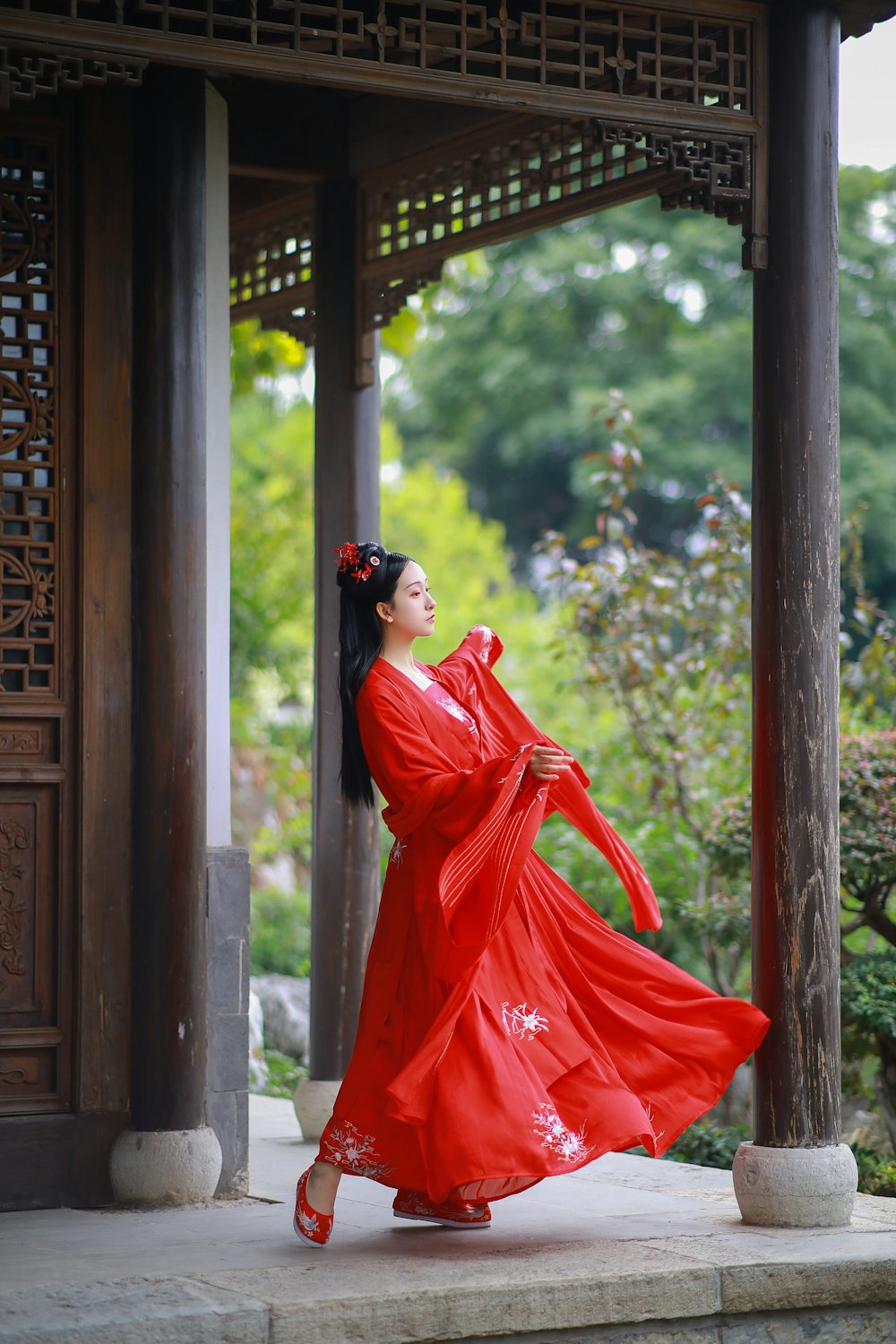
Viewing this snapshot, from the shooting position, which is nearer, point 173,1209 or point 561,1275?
point 561,1275

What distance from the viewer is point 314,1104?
6016mm

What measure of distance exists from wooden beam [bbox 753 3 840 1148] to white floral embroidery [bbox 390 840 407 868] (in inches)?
38.3

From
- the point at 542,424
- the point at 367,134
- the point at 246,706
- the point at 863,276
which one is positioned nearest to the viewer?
the point at 367,134

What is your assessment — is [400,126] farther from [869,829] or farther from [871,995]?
[871,995]

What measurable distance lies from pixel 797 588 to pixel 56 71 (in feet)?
7.44

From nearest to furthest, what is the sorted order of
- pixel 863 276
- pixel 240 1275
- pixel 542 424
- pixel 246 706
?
pixel 240 1275, pixel 246 706, pixel 863 276, pixel 542 424

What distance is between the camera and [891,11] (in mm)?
4816

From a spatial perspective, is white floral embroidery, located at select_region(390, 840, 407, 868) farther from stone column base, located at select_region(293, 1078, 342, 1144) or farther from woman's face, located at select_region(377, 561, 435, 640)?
stone column base, located at select_region(293, 1078, 342, 1144)

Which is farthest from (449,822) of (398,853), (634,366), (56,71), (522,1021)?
(634,366)

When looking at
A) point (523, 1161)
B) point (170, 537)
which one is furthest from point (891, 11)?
point (523, 1161)

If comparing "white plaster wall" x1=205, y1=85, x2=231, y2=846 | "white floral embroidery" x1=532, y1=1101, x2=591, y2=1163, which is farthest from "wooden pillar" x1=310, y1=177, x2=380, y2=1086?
"white floral embroidery" x1=532, y1=1101, x2=591, y2=1163

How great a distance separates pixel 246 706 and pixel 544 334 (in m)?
9.39

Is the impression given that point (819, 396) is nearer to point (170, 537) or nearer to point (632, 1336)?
point (170, 537)

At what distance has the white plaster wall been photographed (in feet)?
16.7
